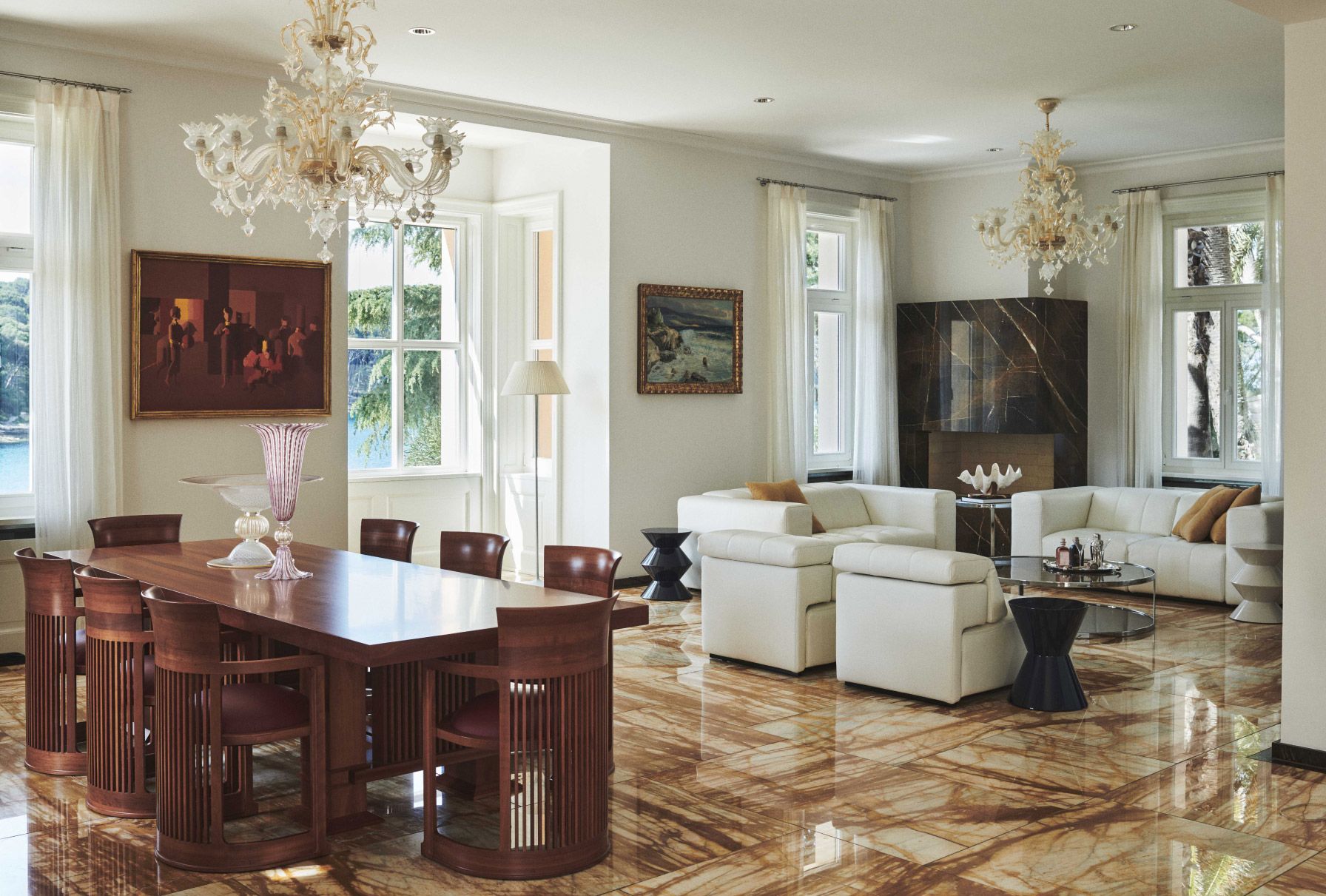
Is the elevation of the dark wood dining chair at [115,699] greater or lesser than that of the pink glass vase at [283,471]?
lesser

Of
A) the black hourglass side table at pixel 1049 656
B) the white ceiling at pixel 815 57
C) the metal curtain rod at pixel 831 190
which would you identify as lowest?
the black hourglass side table at pixel 1049 656

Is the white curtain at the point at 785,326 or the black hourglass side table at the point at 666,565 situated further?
the white curtain at the point at 785,326

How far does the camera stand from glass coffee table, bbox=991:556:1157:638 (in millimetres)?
6633

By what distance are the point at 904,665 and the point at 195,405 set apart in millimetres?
4203

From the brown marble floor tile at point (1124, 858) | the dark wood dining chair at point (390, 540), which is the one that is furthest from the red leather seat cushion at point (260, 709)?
the brown marble floor tile at point (1124, 858)

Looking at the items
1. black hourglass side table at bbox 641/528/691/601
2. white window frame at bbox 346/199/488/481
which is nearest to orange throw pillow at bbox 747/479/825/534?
black hourglass side table at bbox 641/528/691/601

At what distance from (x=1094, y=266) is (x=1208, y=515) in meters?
2.80

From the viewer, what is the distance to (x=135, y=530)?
5.82 m

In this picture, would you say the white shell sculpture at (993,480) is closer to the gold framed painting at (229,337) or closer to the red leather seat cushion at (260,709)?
the gold framed painting at (229,337)

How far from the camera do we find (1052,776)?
4566 mm

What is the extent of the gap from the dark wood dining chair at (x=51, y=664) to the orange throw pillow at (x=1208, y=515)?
6.97 meters

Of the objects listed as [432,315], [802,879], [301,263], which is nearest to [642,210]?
[432,315]

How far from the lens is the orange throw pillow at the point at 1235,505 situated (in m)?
8.16

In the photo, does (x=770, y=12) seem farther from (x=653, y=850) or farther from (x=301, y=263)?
(x=653, y=850)
